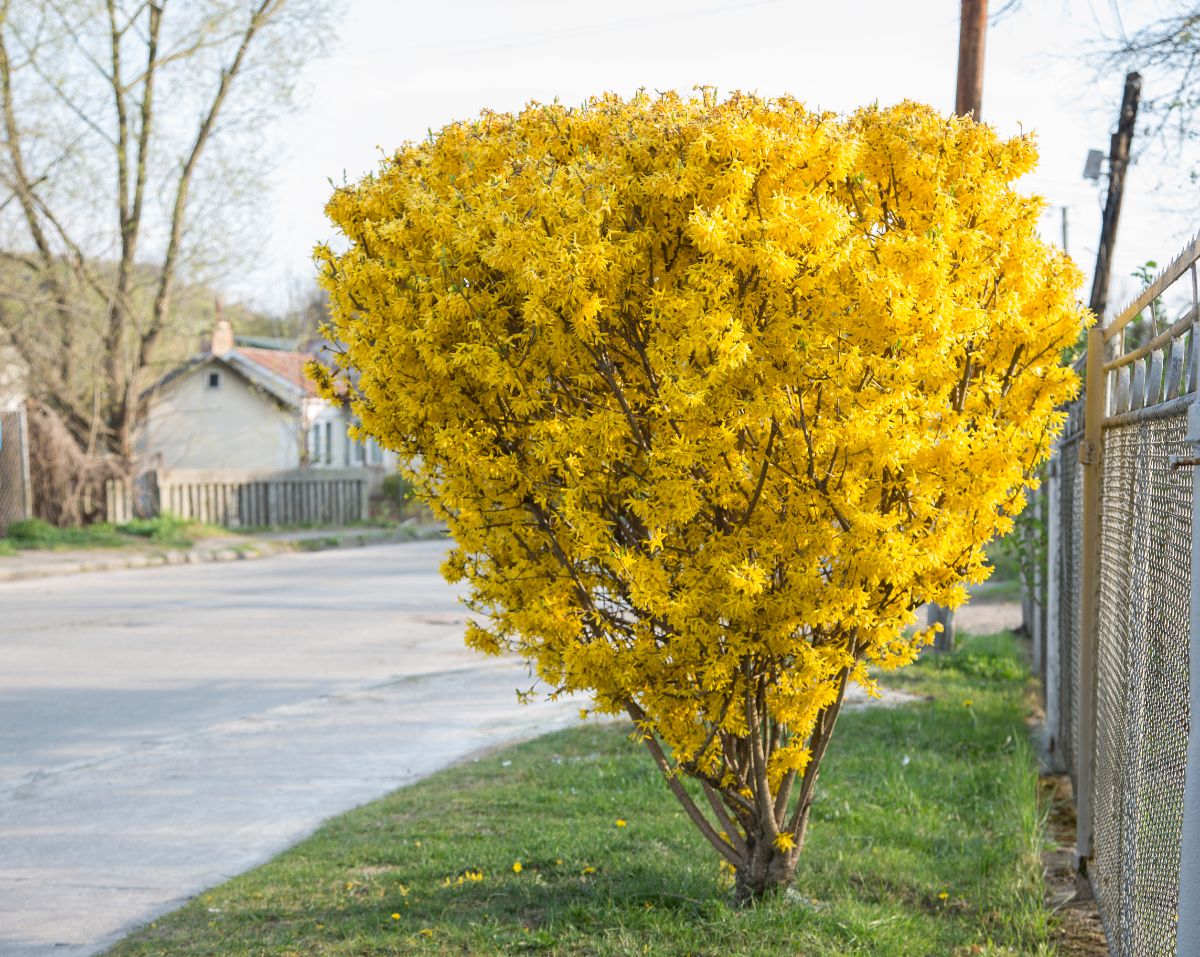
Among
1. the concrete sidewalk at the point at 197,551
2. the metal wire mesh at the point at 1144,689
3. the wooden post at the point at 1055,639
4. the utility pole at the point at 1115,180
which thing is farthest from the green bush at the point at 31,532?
the metal wire mesh at the point at 1144,689

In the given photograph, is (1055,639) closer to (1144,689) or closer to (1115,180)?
(1144,689)

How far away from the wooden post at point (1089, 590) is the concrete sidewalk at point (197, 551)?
12.8 meters

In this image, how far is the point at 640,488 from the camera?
3.91 meters

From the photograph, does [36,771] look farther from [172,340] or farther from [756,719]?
[172,340]

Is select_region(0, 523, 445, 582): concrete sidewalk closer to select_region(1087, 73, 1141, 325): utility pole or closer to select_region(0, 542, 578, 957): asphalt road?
select_region(0, 542, 578, 957): asphalt road

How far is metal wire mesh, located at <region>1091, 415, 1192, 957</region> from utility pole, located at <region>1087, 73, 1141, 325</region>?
25.6 feet

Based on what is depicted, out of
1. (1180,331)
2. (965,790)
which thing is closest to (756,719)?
(1180,331)

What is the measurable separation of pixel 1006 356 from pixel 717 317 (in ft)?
4.02

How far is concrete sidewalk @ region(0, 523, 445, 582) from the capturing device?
21.1m

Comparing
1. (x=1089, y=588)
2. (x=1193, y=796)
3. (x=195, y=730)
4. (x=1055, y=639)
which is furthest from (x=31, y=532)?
(x=1193, y=796)

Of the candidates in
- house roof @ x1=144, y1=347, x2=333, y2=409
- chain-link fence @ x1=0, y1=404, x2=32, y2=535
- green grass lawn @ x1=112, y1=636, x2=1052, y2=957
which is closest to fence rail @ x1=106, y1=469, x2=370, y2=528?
chain-link fence @ x1=0, y1=404, x2=32, y2=535

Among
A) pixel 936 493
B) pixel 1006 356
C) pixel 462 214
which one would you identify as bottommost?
pixel 936 493

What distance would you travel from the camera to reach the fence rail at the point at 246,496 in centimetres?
2789

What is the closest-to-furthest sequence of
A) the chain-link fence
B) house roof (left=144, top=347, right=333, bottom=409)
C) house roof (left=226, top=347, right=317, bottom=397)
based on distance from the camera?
the chain-link fence < house roof (left=144, top=347, right=333, bottom=409) < house roof (left=226, top=347, right=317, bottom=397)
